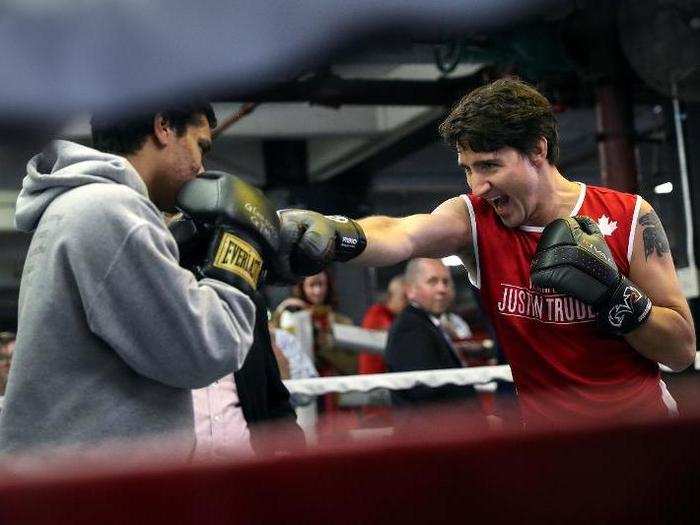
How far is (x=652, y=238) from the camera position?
5.40 feet

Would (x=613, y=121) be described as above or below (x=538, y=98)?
below

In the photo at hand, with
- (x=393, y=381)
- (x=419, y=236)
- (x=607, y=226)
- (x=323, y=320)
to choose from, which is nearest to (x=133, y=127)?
(x=419, y=236)

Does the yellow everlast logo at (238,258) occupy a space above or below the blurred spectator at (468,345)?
above

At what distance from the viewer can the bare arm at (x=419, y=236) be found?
5.39 feet

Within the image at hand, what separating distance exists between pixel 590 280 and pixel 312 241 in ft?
1.37

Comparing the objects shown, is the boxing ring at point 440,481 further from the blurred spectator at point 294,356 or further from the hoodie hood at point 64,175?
the blurred spectator at point 294,356

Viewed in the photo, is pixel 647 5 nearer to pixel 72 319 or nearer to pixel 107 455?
pixel 72 319

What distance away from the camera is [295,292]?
424 centimetres

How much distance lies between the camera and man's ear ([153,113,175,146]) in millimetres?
1273

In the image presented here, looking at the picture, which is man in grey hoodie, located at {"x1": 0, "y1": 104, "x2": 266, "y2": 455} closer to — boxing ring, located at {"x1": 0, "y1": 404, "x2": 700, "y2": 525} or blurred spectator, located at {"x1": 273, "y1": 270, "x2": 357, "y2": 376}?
boxing ring, located at {"x1": 0, "y1": 404, "x2": 700, "y2": 525}

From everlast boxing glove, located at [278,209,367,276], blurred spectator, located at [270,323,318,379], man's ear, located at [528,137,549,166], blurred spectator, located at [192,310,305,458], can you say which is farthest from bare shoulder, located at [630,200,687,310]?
blurred spectator, located at [270,323,318,379]

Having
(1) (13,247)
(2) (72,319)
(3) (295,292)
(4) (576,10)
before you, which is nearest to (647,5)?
(4) (576,10)

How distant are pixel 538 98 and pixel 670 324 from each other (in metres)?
0.42

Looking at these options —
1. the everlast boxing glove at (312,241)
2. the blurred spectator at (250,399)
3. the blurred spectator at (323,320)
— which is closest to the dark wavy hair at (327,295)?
the blurred spectator at (323,320)
